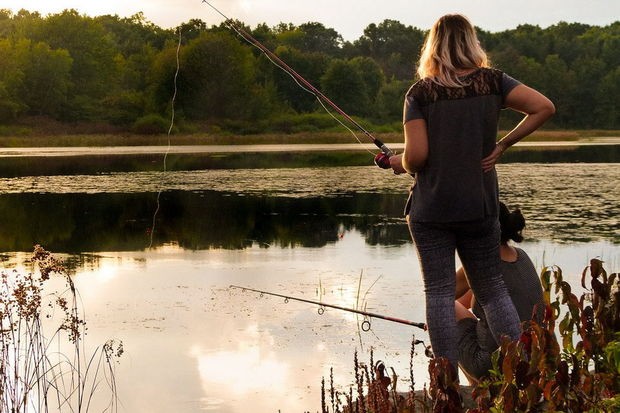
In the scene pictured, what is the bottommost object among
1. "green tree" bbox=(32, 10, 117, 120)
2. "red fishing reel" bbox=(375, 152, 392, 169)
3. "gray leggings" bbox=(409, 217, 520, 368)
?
"gray leggings" bbox=(409, 217, 520, 368)

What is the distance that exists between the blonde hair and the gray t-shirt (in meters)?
0.04

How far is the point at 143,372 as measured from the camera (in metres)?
5.85

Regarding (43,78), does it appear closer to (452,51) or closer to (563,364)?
(452,51)

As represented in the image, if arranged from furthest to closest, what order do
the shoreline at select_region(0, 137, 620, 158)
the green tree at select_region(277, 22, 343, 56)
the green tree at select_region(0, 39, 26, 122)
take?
the green tree at select_region(277, 22, 343, 56)
the green tree at select_region(0, 39, 26, 122)
the shoreline at select_region(0, 137, 620, 158)

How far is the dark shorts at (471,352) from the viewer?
4066 mm

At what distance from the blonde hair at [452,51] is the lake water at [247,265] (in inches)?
82.9

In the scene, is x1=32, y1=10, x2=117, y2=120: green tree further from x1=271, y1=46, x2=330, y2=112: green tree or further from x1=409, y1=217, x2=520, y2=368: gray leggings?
x1=409, y1=217, x2=520, y2=368: gray leggings

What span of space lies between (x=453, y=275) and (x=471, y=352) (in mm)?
379

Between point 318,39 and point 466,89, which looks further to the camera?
point 318,39

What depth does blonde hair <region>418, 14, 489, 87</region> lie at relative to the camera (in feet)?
12.3

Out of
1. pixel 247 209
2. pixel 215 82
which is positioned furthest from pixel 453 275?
pixel 215 82

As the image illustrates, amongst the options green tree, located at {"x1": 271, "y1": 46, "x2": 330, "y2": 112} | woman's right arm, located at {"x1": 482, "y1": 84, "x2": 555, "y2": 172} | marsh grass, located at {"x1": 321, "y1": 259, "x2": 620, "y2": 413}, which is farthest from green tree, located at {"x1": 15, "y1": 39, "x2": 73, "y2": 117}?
marsh grass, located at {"x1": 321, "y1": 259, "x2": 620, "y2": 413}

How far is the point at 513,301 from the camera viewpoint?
4211 mm

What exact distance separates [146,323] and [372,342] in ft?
5.54
